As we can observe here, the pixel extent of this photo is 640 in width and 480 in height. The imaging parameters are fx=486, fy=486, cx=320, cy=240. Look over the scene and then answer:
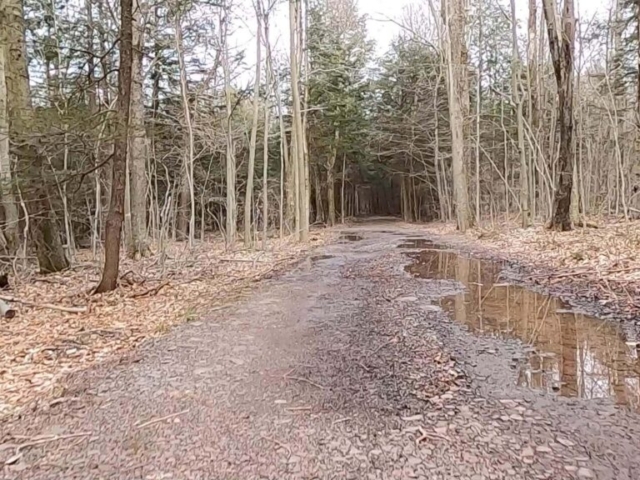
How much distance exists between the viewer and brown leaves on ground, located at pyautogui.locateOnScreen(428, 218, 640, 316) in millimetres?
6203

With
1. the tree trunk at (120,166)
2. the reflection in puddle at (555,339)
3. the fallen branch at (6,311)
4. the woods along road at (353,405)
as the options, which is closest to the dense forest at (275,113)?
the tree trunk at (120,166)

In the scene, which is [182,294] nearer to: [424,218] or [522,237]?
[522,237]

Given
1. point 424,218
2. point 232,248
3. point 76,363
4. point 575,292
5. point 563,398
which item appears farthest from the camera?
point 424,218

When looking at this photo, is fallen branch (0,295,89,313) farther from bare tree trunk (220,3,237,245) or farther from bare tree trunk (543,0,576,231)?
bare tree trunk (543,0,576,231)

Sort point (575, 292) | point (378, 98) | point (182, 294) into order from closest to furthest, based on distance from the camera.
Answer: point (575, 292)
point (182, 294)
point (378, 98)

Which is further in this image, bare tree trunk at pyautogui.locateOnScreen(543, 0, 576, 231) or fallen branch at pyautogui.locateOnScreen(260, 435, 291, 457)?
bare tree trunk at pyautogui.locateOnScreen(543, 0, 576, 231)

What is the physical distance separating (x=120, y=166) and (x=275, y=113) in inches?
670

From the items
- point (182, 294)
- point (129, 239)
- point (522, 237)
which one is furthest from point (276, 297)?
point (522, 237)

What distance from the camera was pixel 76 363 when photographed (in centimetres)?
446

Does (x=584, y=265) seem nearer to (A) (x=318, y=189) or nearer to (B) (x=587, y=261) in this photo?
(B) (x=587, y=261)

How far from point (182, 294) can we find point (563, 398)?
5969mm


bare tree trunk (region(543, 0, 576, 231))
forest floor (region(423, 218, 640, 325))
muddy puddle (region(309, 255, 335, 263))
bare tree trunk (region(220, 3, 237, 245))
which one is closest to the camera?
forest floor (region(423, 218, 640, 325))

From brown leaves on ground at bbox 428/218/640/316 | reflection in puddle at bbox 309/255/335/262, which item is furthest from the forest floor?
reflection in puddle at bbox 309/255/335/262

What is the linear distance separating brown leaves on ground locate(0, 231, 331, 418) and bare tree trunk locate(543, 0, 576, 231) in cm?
714
